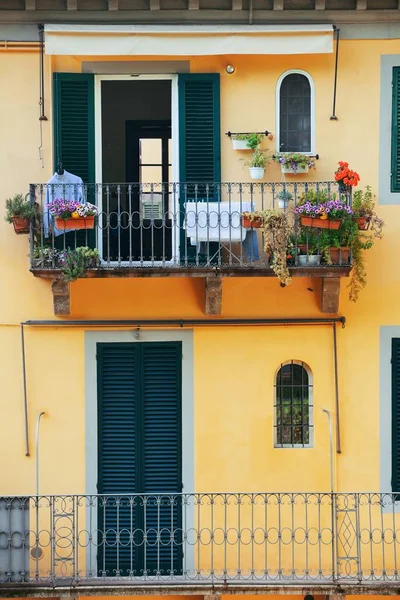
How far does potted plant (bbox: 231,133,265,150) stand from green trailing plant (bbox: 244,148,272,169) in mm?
90

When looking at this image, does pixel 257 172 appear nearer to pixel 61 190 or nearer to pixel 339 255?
pixel 339 255

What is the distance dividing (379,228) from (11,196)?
15.1 ft

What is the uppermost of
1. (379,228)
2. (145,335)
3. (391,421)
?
(379,228)

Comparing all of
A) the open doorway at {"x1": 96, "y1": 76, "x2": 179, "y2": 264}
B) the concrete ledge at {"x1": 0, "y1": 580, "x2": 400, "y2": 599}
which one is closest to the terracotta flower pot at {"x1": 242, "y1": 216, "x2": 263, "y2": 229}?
the open doorway at {"x1": 96, "y1": 76, "x2": 179, "y2": 264}

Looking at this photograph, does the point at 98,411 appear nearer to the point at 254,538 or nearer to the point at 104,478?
the point at 104,478

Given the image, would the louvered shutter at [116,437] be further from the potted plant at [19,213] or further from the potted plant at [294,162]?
the potted plant at [294,162]

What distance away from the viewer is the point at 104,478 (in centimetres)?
1398

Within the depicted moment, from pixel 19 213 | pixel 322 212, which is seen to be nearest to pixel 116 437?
pixel 19 213

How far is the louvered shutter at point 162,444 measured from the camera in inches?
550

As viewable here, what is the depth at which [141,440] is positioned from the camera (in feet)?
45.8

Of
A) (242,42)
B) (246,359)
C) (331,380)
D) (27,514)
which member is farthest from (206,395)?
(242,42)

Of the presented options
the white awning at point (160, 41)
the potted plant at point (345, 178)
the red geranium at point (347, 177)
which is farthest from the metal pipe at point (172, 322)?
the white awning at point (160, 41)

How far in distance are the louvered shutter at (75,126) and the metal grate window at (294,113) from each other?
94.4 inches

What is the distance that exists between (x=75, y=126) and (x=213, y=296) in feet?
8.99
